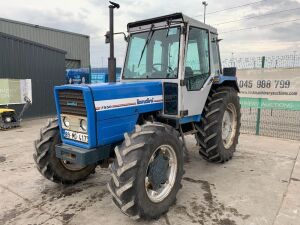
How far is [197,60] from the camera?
4.61m

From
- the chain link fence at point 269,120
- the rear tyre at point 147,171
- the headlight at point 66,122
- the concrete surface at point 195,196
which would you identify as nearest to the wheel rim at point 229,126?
the concrete surface at point 195,196

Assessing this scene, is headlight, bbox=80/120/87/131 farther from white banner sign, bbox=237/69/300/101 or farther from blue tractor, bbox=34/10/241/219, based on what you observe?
white banner sign, bbox=237/69/300/101

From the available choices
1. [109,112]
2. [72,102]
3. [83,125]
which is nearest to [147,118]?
[109,112]

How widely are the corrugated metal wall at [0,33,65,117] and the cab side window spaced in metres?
8.41

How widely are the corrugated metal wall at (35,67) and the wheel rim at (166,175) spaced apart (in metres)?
8.80

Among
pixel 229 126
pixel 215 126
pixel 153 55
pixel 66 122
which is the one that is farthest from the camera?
pixel 229 126

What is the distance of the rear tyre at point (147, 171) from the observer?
9.78 feet

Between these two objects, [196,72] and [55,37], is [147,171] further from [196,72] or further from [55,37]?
[55,37]

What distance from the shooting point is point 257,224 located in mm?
3199

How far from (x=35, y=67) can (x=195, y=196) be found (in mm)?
9701

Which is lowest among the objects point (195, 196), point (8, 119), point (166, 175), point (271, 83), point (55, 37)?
point (195, 196)

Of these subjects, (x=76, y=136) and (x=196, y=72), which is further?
(x=196, y=72)

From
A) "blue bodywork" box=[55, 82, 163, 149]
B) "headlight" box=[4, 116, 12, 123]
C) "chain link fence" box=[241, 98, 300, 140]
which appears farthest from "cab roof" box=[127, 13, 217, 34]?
"headlight" box=[4, 116, 12, 123]

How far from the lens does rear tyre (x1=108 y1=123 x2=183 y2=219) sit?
117 inches
